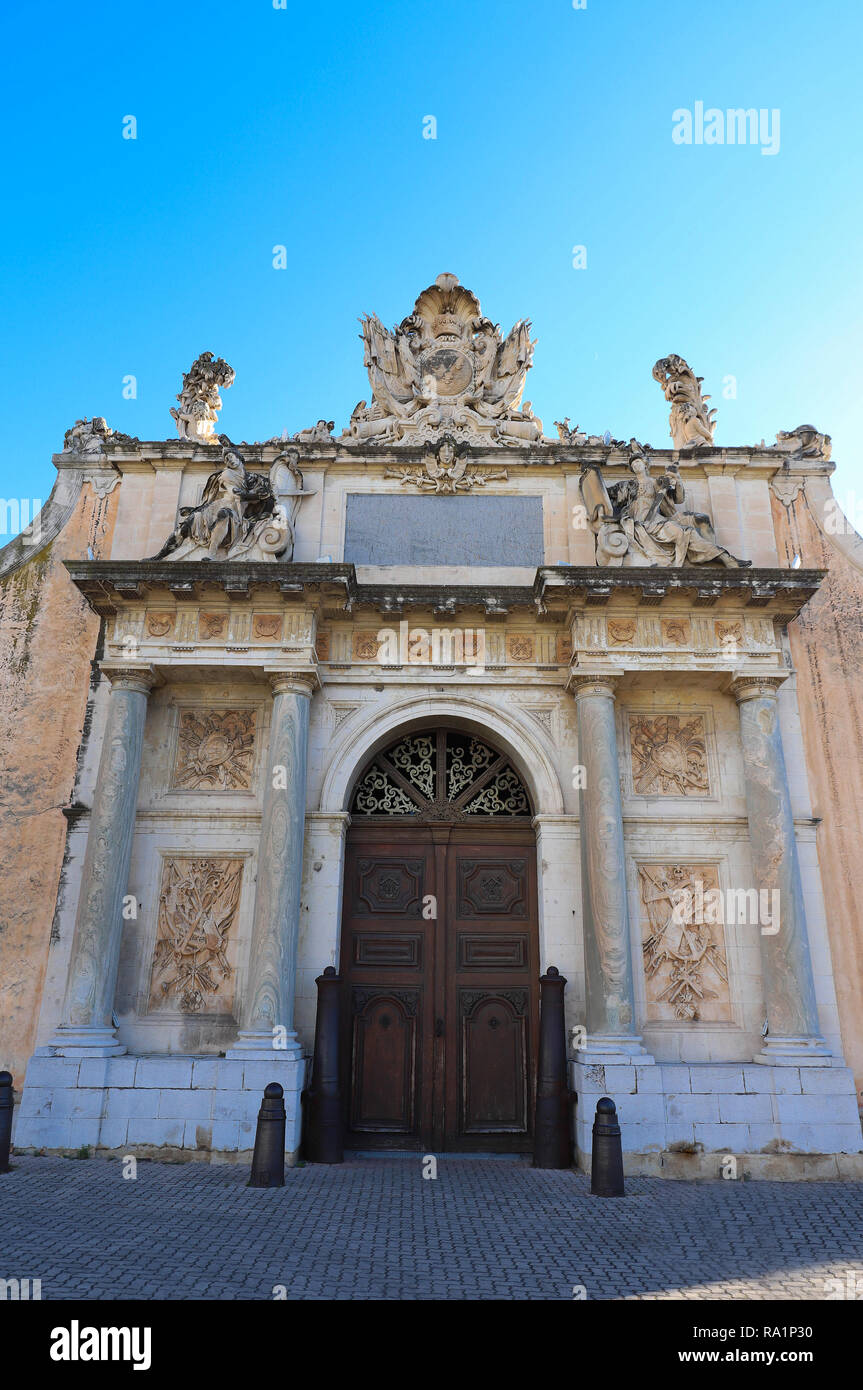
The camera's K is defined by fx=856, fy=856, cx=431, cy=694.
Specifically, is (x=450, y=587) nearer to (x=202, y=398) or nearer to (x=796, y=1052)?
(x=202, y=398)

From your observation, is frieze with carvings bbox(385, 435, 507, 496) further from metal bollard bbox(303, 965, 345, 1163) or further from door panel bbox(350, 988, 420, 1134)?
door panel bbox(350, 988, 420, 1134)

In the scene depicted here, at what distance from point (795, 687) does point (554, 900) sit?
389 centimetres

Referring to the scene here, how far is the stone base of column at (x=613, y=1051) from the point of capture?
8.05m

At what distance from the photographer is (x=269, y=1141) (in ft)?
22.8

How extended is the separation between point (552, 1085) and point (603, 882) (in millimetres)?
1991

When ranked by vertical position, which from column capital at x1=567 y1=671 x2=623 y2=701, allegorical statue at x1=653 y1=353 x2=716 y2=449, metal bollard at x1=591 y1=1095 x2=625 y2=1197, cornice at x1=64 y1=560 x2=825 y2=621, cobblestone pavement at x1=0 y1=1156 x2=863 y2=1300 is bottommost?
cobblestone pavement at x1=0 y1=1156 x2=863 y2=1300

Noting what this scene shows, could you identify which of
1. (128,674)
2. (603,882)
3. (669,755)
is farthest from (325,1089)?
(669,755)

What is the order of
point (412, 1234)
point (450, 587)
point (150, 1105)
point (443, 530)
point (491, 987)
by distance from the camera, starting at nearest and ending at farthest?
1. point (412, 1234)
2. point (150, 1105)
3. point (491, 987)
4. point (450, 587)
5. point (443, 530)

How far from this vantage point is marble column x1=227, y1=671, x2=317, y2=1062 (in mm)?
8242

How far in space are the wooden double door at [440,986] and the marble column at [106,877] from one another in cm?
239

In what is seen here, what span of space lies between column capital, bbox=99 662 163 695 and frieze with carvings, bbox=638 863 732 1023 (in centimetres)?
583

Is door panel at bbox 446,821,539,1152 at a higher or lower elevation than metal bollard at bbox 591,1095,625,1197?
higher

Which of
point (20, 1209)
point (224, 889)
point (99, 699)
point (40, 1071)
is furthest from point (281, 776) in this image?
point (20, 1209)

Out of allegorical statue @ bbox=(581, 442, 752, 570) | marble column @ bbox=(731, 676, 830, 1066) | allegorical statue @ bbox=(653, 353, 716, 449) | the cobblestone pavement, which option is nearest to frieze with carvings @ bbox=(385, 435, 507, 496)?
allegorical statue @ bbox=(581, 442, 752, 570)
